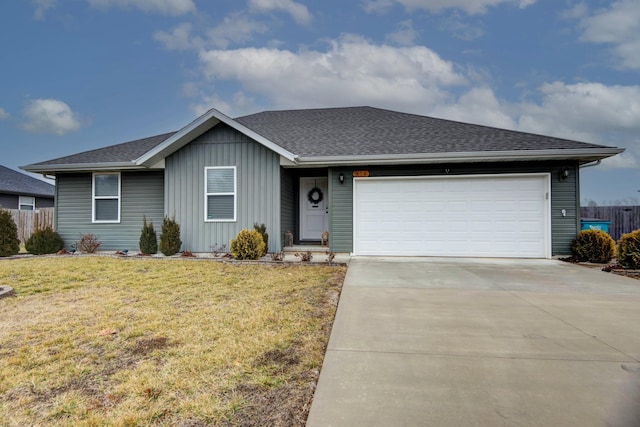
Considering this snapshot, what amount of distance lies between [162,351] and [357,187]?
7.06 meters

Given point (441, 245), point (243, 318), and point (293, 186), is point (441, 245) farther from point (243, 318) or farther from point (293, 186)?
point (243, 318)

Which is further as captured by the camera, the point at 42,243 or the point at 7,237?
the point at 42,243

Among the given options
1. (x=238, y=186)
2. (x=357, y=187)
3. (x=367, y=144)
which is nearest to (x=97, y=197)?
(x=238, y=186)

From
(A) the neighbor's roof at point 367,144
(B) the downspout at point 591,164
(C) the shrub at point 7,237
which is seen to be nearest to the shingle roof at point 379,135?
(A) the neighbor's roof at point 367,144

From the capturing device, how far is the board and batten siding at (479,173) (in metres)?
8.46

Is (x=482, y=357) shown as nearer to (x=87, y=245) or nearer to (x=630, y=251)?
(x=630, y=251)

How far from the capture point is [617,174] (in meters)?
15.5

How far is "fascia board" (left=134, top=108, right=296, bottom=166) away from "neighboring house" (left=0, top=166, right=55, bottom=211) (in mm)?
13583

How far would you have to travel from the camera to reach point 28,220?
1343cm

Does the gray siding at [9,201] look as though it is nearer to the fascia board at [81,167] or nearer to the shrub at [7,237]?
the fascia board at [81,167]

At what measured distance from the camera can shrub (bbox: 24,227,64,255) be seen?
9.59 metres

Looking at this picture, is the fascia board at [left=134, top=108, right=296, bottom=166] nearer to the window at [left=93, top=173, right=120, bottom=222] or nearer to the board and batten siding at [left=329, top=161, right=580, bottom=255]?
the board and batten siding at [left=329, top=161, right=580, bottom=255]

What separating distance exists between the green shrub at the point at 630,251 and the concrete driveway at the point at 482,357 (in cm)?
200

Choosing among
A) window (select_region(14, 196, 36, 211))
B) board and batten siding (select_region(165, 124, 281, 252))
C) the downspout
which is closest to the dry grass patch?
board and batten siding (select_region(165, 124, 281, 252))
